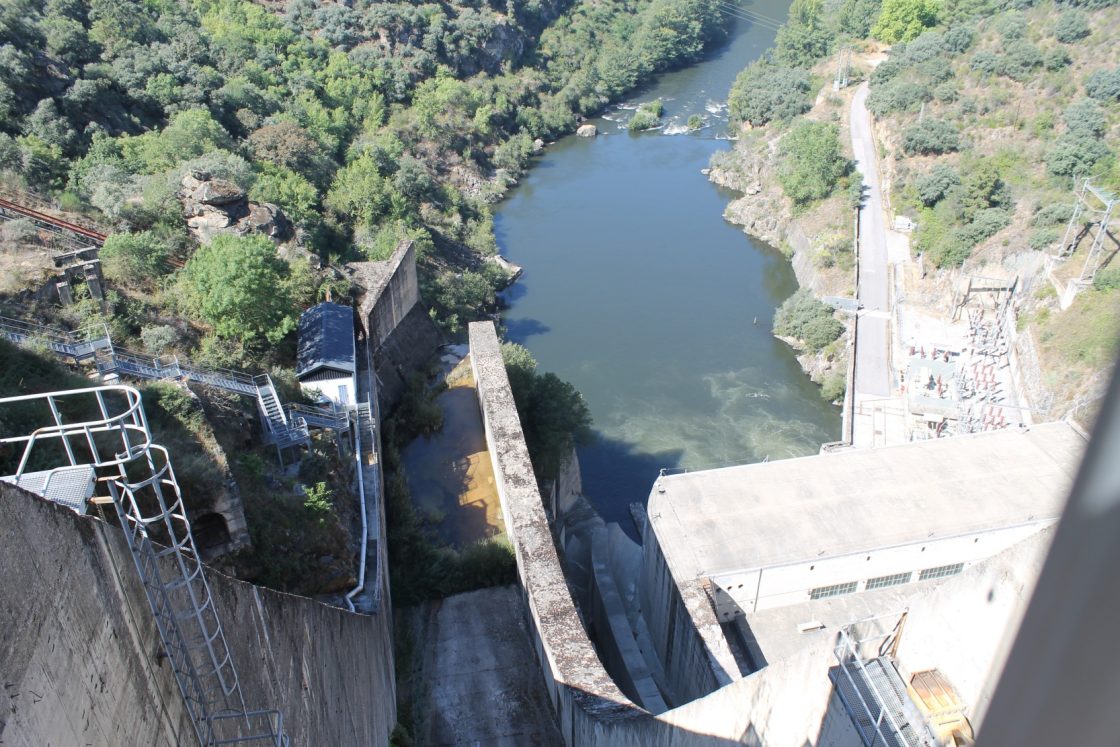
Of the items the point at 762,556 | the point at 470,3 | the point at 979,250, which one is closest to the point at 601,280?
the point at 979,250

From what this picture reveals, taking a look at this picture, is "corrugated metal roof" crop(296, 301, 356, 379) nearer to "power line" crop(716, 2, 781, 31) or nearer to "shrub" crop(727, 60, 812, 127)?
"shrub" crop(727, 60, 812, 127)

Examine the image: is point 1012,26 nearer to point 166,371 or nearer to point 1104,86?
point 1104,86

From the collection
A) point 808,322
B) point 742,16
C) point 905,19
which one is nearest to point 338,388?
point 808,322

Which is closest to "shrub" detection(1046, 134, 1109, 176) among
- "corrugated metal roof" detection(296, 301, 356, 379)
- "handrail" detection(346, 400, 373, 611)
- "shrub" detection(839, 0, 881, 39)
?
"shrub" detection(839, 0, 881, 39)

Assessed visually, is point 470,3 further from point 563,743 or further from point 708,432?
point 563,743

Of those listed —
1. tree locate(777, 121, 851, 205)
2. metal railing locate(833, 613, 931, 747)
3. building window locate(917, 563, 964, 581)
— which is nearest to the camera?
metal railing locate(833, 613, 931, 747)

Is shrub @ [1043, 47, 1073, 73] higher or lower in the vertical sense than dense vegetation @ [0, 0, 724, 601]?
higher

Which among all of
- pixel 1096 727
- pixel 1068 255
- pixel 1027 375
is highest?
pixel 1096 727

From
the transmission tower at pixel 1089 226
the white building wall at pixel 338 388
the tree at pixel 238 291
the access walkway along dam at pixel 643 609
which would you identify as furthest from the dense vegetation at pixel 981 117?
the tree at pixel 238 291
